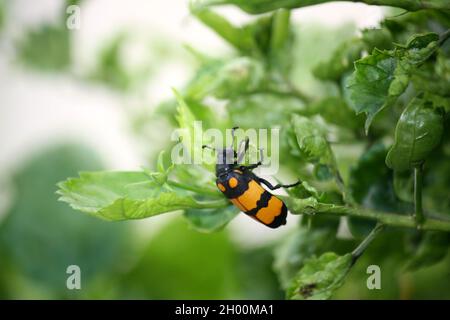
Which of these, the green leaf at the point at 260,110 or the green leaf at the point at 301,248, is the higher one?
the green leaf at the point at 260,110

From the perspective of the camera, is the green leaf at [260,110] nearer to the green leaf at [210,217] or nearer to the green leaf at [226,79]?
the green leaf at [226,79]

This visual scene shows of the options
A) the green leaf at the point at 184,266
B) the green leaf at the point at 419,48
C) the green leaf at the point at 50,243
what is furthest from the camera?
the green leaf at the point at 50,243

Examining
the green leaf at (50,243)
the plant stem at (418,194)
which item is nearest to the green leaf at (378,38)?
the plant stem at (418,194)

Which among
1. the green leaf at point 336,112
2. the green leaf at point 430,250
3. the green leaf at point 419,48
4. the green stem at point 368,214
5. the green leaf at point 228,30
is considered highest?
the green leaf at point 228,30

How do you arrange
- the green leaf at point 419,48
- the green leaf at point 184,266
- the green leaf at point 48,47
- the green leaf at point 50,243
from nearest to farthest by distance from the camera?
the green leaf at point 419,48
the green leaf at point 184,266
the green leaf at point 50,243
the green leaf at point 48,47

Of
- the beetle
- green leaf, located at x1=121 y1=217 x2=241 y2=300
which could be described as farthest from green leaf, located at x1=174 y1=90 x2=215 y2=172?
green leaf, located at x1=121 y1=217 x2=241 y2=300

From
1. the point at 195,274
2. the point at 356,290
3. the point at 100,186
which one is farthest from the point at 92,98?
the point at 100,186

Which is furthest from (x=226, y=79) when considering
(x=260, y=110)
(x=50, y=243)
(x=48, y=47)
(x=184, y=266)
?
(x=48, y=47)
